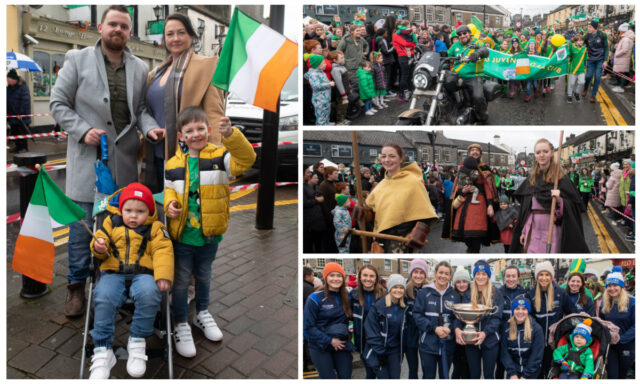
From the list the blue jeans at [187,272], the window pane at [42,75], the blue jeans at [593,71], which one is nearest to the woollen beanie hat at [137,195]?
the blue jeans at [187,272]

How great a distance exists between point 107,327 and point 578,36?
25.7ft

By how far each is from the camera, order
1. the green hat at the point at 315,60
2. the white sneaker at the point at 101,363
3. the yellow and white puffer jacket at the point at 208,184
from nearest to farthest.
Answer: the white sneaker at the point at 101,363 < the yellow and white puffer jacket at the point at 208,184 < the green hat at the point at 315,60

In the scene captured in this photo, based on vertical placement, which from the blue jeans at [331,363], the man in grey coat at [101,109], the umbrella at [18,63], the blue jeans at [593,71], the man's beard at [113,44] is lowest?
the blue jeans at [331,363]

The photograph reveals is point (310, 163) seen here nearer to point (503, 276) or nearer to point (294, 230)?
point (503, 276)

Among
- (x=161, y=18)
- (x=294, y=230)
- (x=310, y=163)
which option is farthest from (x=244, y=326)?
(x=161, y=18)

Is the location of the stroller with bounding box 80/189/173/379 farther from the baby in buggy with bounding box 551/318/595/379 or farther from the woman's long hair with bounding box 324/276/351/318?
the baby in buggy with bounding box 551/318/595/379

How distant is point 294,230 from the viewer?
6.48 metres

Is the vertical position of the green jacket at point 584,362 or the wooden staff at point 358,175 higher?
the wooden staff at point 358,175

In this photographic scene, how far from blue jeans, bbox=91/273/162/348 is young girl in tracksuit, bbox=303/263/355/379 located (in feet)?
3.84

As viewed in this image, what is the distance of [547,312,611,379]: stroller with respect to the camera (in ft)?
12.7

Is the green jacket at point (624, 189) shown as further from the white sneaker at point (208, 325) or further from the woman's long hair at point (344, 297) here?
the white sneaker at point (208, 325)

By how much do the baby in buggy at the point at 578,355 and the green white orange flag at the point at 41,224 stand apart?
386cm

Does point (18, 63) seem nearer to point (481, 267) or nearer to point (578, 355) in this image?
point (481, 267)

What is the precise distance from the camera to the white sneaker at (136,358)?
9.82 feet
